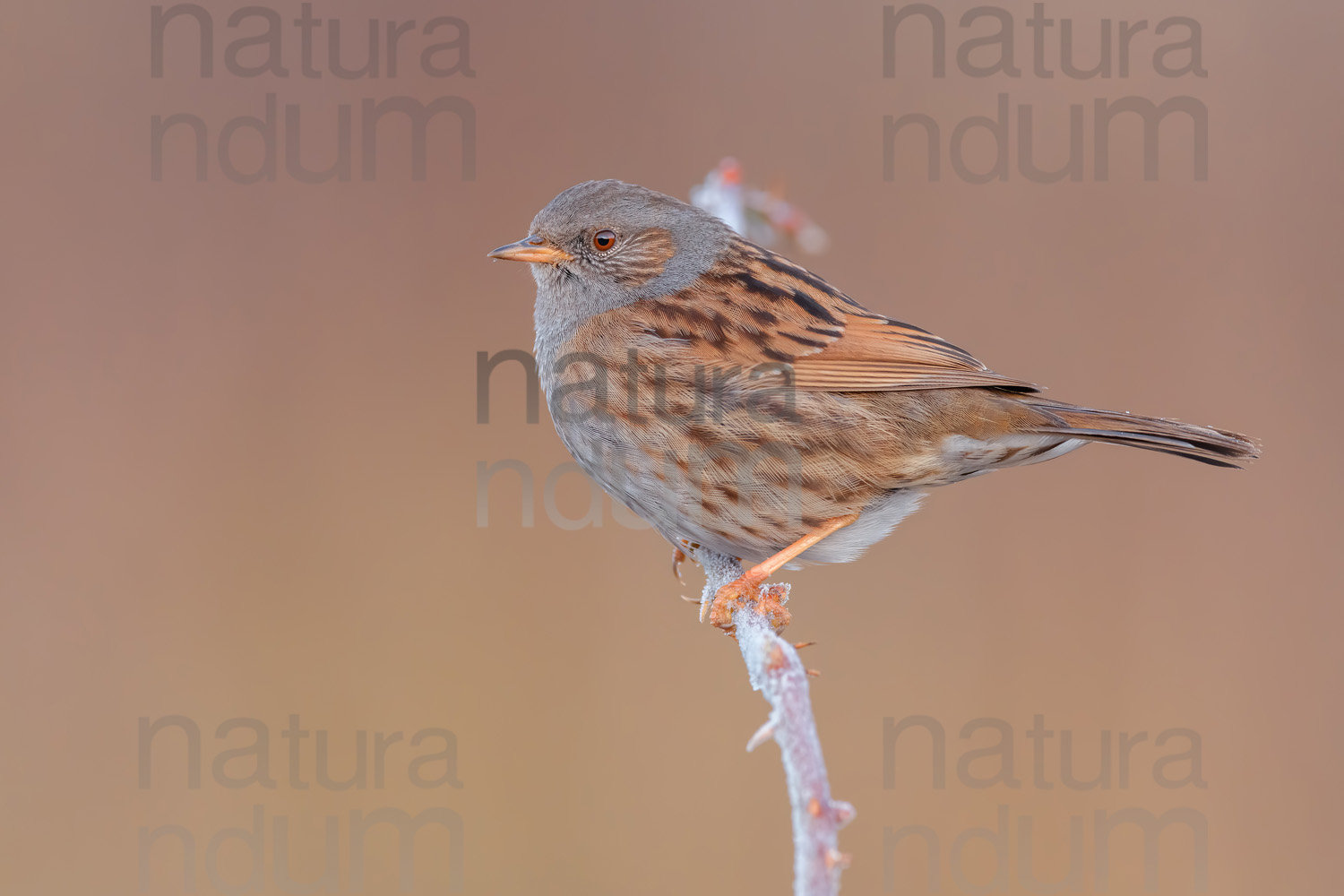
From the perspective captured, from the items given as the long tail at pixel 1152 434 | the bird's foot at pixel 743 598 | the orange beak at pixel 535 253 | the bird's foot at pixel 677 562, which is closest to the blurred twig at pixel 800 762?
the bird's foot at pixel 743 598

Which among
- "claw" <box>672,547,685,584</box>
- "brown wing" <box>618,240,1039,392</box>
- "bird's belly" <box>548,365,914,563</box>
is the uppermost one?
"brown wing" <box>618,240,1039,392</box>

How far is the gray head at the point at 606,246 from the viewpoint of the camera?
11.2 ft

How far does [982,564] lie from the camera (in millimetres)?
4969

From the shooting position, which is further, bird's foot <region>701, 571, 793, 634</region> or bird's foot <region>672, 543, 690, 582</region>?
bird's foot <region>672, 543, 690, 582</region>

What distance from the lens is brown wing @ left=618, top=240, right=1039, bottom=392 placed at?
3.10 meters

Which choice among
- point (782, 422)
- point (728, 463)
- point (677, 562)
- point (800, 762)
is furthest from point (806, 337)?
point (800, 762)

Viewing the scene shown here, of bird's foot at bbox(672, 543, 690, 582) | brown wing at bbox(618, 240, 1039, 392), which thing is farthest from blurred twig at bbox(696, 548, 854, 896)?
bird's foot at bbox(672, 543, 690, 582)

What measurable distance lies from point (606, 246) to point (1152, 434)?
1770 mm

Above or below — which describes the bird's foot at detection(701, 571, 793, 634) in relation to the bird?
below

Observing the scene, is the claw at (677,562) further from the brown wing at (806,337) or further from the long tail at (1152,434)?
the long tail at (1152,434)

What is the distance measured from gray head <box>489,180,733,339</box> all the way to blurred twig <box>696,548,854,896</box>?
1413mm

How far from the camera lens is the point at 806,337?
3.17 metres

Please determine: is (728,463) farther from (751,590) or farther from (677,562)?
(677,562)

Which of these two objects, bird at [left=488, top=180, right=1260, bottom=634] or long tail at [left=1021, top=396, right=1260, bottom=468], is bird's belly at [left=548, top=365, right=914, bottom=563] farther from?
long tail at [left=1021, top=396, right=1260, bottom=468]
